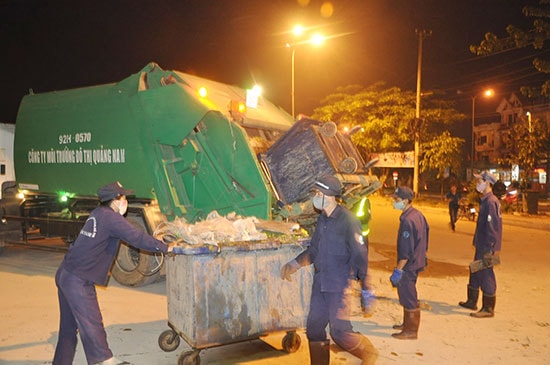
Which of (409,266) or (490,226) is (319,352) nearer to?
(409,266)

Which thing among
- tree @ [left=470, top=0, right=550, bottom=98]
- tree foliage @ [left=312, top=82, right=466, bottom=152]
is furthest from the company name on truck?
tree foliage @ [left=312, top=82, right=466, bottom=152]

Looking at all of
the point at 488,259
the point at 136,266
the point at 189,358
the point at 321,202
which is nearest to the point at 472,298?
the point at 488,259

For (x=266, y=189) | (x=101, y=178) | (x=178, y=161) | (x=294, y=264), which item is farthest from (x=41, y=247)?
(x=294, y=264)

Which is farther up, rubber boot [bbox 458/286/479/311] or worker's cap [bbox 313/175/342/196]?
worker's cap [bbox 313/175/342/196]

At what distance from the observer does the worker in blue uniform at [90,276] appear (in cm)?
375

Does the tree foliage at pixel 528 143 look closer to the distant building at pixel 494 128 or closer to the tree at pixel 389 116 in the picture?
the tree at pixel 389 116

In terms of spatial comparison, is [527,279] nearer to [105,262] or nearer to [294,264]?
A: [294,264]

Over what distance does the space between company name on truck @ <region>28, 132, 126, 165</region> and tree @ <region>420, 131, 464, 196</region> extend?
22.0 metres

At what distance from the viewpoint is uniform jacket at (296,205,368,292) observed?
3.79m

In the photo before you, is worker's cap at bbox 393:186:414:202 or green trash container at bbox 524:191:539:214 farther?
green trash container at bbox 524:191:539:214

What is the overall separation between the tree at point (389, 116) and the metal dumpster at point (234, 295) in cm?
2350

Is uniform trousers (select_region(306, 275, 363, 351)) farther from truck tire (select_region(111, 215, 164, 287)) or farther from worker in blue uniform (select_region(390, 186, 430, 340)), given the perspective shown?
truck tire (select_region(111, 215, 164, 287))

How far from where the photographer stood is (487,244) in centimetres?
592

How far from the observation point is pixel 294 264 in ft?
13.7
